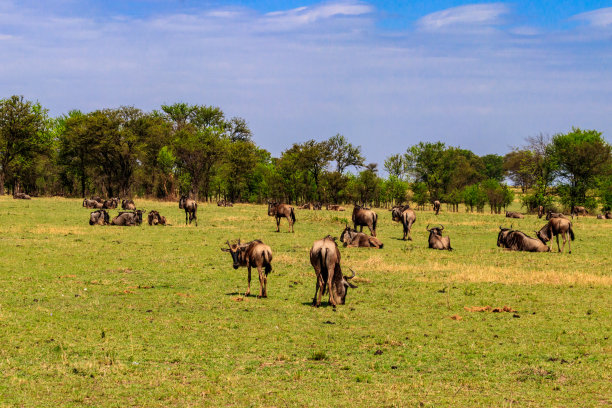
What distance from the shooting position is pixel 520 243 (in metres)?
28.8

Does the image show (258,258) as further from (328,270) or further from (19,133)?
(19,133)

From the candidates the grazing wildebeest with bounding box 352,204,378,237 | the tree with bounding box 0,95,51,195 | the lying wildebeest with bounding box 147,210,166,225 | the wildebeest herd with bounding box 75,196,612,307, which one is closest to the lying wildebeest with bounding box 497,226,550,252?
the wildebeest herd with bounding box 75,196,612,307

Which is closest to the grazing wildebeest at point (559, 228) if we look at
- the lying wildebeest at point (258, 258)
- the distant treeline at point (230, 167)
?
the lying wildebeest at point (258, 258)

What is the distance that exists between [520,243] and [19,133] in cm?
7026

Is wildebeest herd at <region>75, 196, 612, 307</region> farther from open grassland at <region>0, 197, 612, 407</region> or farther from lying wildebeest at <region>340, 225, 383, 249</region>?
open grassland at <region>0, 197, 612, 407</region>

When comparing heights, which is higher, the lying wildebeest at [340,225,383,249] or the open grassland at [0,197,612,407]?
the lying wildebeest at [340,225,383,249]

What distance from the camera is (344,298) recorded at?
1523 cm

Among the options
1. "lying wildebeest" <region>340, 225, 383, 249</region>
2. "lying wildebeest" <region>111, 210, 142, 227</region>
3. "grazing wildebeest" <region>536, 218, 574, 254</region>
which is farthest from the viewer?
"lying wildebeest" <region>111, 210, 142, 227</region>

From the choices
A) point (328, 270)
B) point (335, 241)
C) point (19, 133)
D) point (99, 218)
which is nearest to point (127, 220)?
point (99, 218)

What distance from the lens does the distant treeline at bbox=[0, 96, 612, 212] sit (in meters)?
75.9

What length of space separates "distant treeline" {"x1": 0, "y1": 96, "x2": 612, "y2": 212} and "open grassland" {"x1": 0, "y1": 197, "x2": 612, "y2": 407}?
56333 mm

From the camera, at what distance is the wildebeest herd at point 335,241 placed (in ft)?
47.6

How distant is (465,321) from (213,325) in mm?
5817

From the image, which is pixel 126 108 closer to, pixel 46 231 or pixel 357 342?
pixel 46 231
